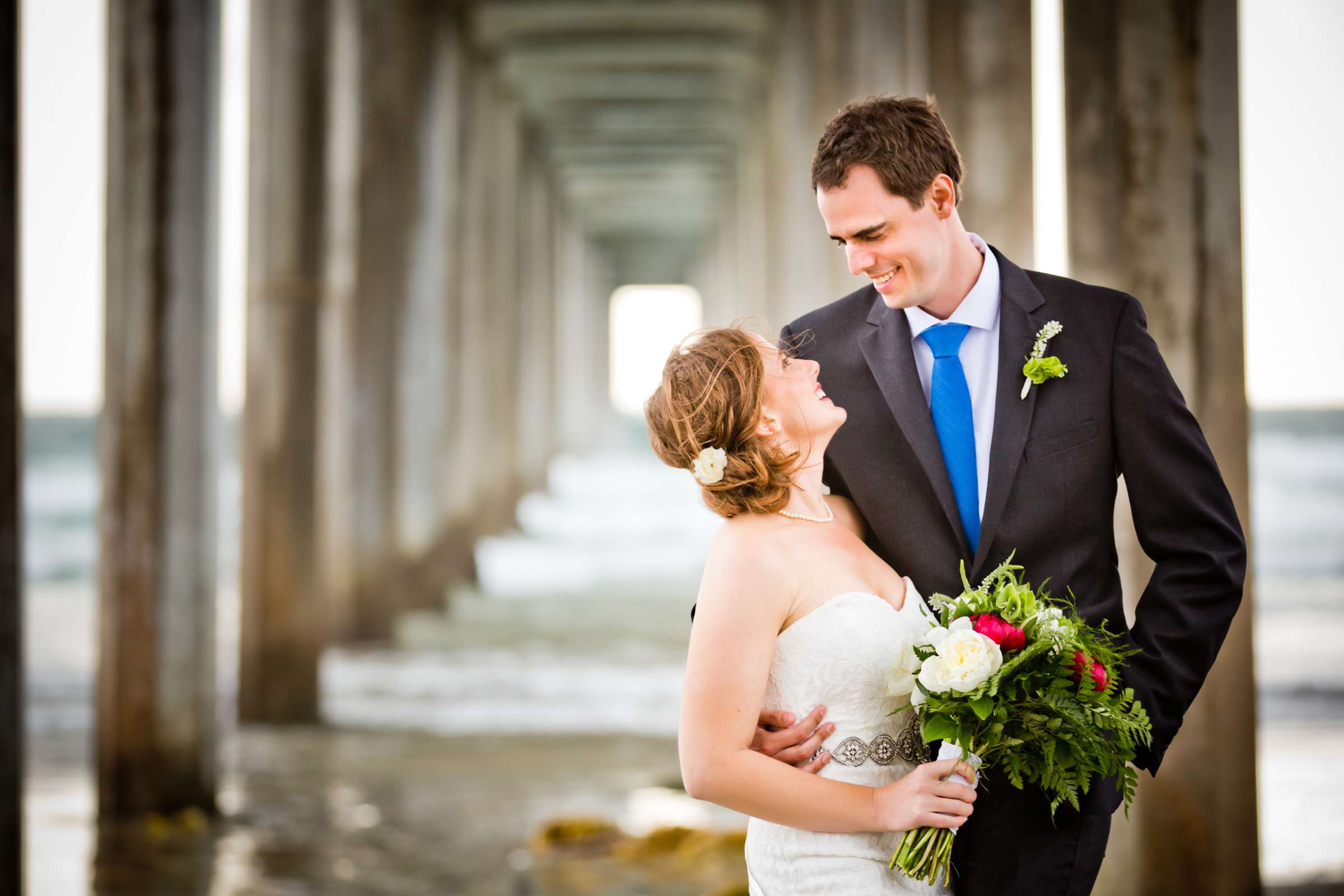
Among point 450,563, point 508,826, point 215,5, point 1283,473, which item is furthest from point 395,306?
point 1283,473

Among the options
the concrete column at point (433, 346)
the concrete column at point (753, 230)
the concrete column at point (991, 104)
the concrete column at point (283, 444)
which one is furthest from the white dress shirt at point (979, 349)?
the concrete column at point (753, 230)

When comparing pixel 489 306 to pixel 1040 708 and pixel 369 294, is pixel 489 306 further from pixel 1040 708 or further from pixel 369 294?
pixel 1040 708

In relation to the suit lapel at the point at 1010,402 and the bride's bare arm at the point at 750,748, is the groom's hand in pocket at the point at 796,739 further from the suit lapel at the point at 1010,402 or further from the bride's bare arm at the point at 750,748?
the suit lapel at the point at 1010,402

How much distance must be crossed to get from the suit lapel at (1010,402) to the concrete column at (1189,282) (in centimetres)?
181

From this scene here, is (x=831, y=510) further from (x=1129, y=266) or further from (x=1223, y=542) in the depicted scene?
(x=1129, y=266)

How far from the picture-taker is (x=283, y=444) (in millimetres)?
8844

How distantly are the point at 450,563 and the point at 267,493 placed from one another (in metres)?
7.69

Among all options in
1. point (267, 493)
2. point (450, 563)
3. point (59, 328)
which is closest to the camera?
point (267, 493)

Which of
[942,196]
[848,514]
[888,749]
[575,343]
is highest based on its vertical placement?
[575,343]

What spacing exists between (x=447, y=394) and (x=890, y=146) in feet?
46.9

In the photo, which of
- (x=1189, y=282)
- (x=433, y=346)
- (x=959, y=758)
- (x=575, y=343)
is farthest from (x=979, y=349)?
(x=575, y=343)

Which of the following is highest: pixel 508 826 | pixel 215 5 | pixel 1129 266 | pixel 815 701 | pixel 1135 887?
pixel 215 5

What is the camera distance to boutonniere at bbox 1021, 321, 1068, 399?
2.42 metres

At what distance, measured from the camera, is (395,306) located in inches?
515
